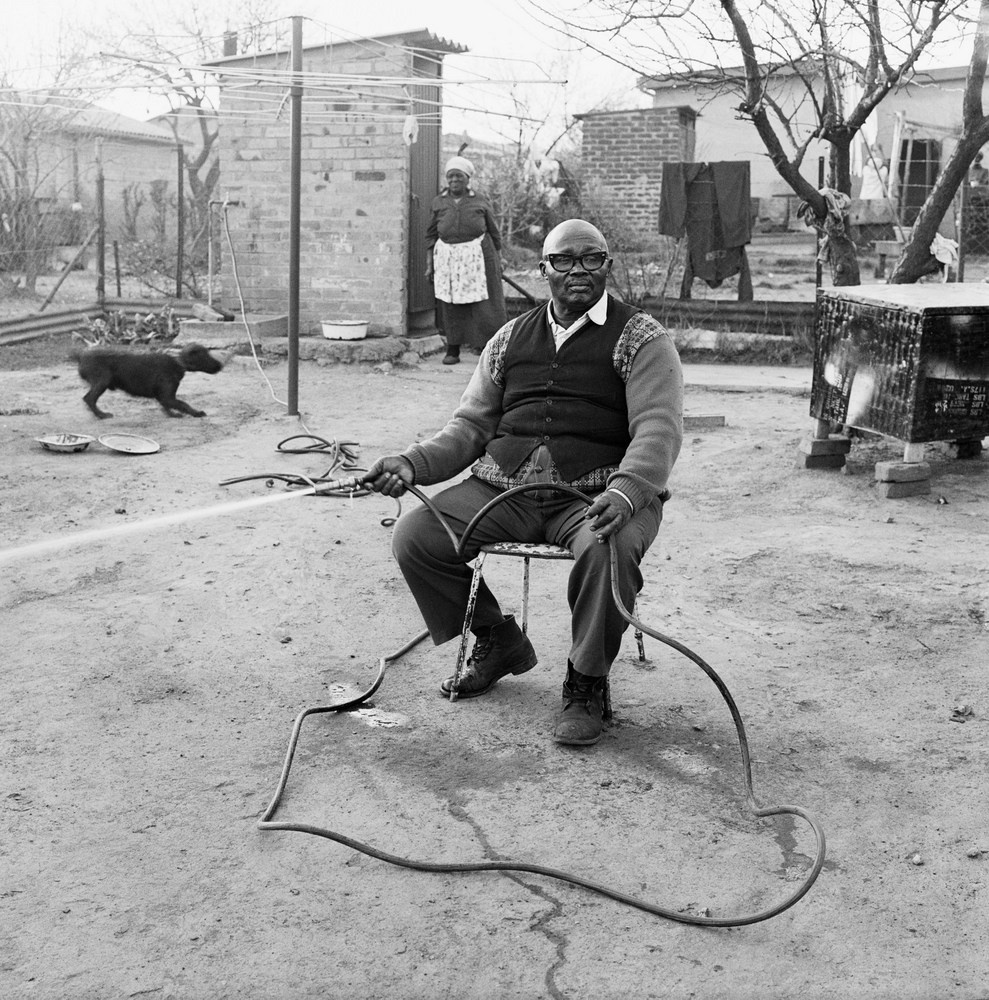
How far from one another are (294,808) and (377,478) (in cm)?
110

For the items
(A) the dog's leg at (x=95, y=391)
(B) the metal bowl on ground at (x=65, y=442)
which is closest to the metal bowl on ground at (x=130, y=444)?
(B) the metal bowl on ground at (x=65, y=442)

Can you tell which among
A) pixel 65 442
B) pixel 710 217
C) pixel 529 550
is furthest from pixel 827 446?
pixel 710 217

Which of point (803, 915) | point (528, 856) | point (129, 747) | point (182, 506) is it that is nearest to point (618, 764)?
point (528, 856)

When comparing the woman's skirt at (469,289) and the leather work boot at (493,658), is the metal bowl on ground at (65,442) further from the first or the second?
the woman's skirt at (469,289)

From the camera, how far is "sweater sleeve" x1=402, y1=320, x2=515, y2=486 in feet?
13.4

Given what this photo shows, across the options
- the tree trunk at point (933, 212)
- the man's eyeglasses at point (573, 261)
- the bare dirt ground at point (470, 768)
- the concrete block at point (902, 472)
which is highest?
the tree trunk at point (933, 212)

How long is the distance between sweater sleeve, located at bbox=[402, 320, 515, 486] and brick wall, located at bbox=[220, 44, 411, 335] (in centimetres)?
781

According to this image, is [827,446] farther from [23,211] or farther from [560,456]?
[23,211]

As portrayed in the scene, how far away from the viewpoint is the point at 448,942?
2660mm

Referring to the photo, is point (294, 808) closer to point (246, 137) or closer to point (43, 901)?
point (43, 901)

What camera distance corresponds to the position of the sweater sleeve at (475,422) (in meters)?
4.07

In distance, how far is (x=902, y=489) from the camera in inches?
257

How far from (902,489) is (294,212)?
4.40 m

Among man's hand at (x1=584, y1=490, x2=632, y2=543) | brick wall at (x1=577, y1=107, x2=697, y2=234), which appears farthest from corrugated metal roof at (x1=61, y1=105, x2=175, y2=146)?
man's hand at (x1=584, y1=490, x2=632, y2=543)
